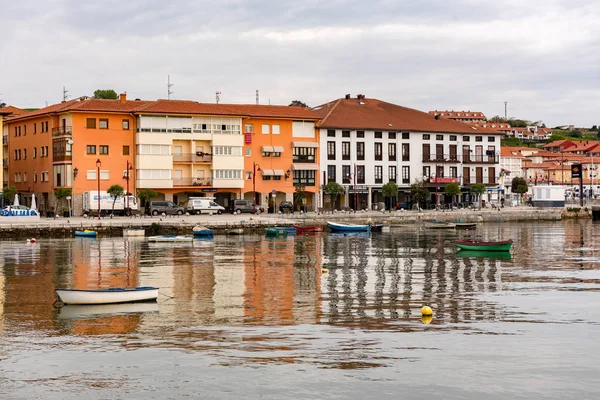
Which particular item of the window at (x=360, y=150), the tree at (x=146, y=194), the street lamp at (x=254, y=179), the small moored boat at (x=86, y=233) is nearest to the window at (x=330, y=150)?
the window at (x=360, y=150)

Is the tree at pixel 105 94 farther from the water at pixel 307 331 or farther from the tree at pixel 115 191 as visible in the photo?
the water at pixel 307 331

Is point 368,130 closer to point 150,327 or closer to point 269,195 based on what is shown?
point 269,195

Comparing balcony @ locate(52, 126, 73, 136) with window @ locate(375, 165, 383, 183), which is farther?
window @ locate(375, 165, 383, 183)

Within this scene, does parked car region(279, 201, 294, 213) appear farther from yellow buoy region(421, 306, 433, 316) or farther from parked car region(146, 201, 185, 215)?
yellow buoy region(421, 306, 433, 316)

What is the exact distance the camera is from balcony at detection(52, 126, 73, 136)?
87625 mm

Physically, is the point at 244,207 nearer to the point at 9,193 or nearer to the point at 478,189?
the point at 9,193

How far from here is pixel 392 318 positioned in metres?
28.9

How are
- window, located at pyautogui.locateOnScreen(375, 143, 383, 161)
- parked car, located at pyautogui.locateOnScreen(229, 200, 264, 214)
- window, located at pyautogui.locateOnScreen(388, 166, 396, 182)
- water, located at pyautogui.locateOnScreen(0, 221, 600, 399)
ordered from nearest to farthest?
water, located at pyautogui.locateOnScreen(0, 221, 600, 399), parked car, located at pyautogui.locateOnScreen(229, 200, 264, 214), window, located at pyautogui.locateOnScreen(375, 143, 383, 161), window, located at pyautogui.locateOnScreen(388, 166, 396, 182)

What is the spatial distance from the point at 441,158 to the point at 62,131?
4598cm

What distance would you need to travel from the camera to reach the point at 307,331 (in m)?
26.5

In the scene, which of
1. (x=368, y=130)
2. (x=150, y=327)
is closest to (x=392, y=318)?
(x=150, y=327)

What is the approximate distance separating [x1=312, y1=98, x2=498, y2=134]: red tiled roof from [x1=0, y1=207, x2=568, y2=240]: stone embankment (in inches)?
538

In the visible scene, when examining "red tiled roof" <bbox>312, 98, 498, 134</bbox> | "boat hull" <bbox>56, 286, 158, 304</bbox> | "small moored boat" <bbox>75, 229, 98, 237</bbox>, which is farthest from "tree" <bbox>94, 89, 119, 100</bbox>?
"boat hull" <bbox>56, 286, 158, 304</bbox>

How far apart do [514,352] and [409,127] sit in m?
83.2
